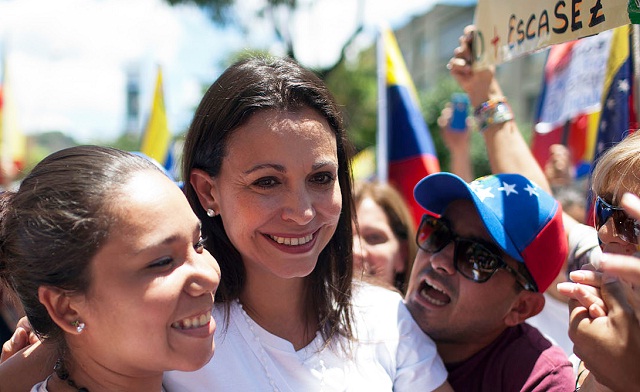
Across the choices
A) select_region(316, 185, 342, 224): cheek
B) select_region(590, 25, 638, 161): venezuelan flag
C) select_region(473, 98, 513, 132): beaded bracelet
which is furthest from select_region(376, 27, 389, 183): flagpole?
select_region(316, 185, 342, 224): cheek

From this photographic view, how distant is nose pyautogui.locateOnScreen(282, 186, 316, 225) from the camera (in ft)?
6.18

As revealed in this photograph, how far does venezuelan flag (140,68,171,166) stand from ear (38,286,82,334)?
4.14 metres

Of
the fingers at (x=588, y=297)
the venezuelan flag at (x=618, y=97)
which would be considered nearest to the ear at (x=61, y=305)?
the fingers at (x=588, y=297)

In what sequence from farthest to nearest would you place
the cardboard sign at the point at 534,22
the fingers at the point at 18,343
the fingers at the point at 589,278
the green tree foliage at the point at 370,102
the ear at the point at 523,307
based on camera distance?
1. the green tree foliage at the point at 370,102
2. the ear at the point at 523,307
3. the fingers at the point at 18,343
4. the cardboard sign at the point at 534,22
5. the fingers at the point at 589,278

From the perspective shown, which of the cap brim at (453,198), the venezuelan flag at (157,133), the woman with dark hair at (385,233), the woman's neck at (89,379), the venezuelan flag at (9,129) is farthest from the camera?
the venezuelan flag at (9,129)

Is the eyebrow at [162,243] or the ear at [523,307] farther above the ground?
the eyebrow at [162,243]

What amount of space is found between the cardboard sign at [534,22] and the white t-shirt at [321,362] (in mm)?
1066

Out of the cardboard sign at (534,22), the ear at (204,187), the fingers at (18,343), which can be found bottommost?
the fingers at (18,343)

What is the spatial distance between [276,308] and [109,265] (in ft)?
2.31

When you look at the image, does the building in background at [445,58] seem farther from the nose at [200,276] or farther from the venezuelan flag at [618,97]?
the nose at [200,276]

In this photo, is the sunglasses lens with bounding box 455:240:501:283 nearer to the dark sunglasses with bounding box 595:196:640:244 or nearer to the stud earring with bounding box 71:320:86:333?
the dark sunglasses with bounding box 595:196:640:244

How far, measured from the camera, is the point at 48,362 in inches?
72.7

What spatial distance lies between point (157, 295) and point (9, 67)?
859 centimetres

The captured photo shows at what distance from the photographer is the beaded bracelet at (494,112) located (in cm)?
277
